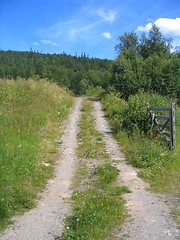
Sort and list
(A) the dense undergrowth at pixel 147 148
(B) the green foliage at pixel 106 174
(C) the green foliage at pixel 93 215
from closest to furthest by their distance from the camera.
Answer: (C) the green foliage at pixel 93 215, (B) the green foliage at pixel 106 174, (A) the dense undergrowth at pixel 147 148

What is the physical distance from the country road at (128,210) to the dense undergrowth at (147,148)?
0.41 metres

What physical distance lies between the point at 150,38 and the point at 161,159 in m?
35.7

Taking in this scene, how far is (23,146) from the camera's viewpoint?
9.95 metres

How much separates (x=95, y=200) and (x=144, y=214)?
1.09 metres

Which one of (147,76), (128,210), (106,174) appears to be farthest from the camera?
(147,76)

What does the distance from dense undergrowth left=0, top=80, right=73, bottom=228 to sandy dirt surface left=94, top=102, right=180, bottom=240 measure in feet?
6.97

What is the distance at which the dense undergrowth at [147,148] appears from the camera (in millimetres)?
8242

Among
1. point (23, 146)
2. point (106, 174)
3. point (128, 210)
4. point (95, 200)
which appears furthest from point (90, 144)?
point (128, 210)

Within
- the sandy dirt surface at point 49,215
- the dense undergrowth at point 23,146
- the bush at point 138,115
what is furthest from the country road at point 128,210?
the bush at point 138,115

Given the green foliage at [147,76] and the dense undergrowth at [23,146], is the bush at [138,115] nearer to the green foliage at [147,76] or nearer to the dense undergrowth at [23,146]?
the dense undergrowth at [23,146]

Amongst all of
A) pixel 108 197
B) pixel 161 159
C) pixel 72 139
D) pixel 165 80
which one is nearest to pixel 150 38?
pixel 165 80

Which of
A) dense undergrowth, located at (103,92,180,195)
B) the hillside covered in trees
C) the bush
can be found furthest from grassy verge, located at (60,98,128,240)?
the hillside covered in trees

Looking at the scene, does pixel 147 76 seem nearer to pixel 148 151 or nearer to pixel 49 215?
pixel 148 151

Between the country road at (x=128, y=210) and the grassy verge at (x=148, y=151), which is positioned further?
the grassy verge at (x=148, y=151)
